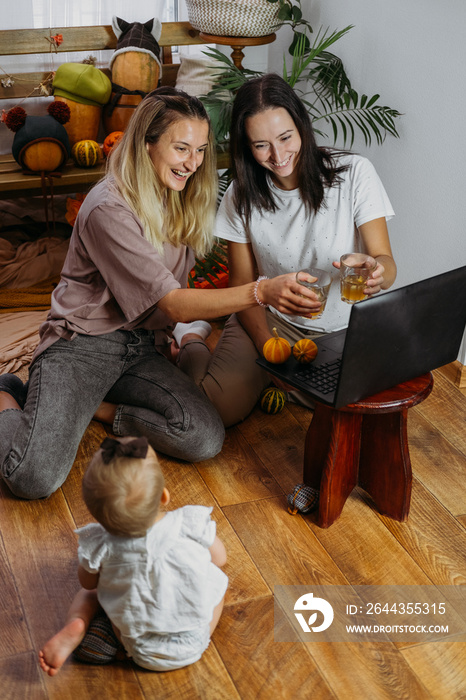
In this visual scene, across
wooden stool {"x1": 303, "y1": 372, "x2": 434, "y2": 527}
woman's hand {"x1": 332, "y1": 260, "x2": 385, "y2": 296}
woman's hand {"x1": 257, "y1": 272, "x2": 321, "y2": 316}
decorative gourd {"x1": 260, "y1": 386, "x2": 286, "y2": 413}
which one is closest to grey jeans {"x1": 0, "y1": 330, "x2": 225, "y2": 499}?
decorative gourd {"x1": 260, "y1": 386, "x2": 286, "y2": 413}

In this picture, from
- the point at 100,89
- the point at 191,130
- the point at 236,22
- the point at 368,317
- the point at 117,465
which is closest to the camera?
the point at 117,465

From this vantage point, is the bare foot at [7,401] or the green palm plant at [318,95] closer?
the bare foot at [7,401]

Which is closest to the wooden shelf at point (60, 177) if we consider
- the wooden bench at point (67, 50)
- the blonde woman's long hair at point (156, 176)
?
the wooden bench at point (67, 50)

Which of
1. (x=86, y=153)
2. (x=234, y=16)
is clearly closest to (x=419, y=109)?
(x=234, y=16)

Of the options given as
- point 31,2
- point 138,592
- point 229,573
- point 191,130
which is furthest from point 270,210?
point 31,2

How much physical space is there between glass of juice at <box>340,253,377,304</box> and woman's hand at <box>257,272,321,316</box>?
0.12 meters

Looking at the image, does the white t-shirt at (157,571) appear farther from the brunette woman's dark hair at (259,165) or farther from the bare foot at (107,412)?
the brunette woman's dark hair at (259,165)

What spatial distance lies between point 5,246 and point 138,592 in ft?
7.59

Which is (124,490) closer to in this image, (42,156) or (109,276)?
(109,276)

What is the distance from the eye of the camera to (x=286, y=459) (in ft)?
7.29

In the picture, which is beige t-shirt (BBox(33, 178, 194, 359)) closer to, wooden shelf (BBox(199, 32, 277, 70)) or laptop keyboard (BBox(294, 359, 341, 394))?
laptop keyboard (BBox(294, 359, 341, 394))

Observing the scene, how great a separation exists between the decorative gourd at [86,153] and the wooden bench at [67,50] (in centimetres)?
3

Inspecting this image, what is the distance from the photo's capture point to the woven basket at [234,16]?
3.02m

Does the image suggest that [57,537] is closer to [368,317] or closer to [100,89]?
[368,317]
